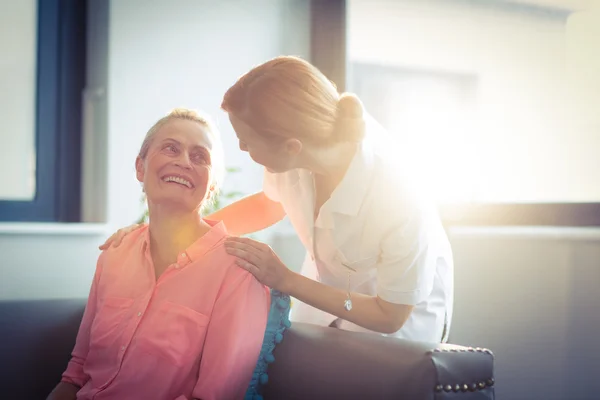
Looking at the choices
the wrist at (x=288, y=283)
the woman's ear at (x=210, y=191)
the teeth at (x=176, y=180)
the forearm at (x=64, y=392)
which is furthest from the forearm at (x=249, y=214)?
the forearm at (x=64, y=392)

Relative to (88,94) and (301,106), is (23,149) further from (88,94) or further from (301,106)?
(301,106)

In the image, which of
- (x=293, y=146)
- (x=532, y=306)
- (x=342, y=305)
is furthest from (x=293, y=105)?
(x=532, y=306)

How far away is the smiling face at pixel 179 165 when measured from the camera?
4.99ft

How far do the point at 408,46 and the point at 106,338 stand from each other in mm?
2052

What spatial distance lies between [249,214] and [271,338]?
1.66 ft

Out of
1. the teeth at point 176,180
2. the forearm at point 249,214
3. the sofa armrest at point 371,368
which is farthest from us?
the forearm at point 249,214

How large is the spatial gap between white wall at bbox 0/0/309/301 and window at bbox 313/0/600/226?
0.45 metres

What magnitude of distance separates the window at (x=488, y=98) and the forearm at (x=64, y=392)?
4.51 ft

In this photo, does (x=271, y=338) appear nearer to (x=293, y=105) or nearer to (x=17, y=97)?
(x=293, y=105)

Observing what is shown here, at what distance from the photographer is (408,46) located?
9.82 feet

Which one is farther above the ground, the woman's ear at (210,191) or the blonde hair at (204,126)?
the blonde hair at (204,126)

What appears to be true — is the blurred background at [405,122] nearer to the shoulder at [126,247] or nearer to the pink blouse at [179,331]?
the shoulder at [126,247]

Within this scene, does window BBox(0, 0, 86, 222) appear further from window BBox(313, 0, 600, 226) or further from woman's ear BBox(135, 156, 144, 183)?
woman's ear BBox(135, 156, 144, 183)

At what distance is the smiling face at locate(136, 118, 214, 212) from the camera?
152 centimetres
